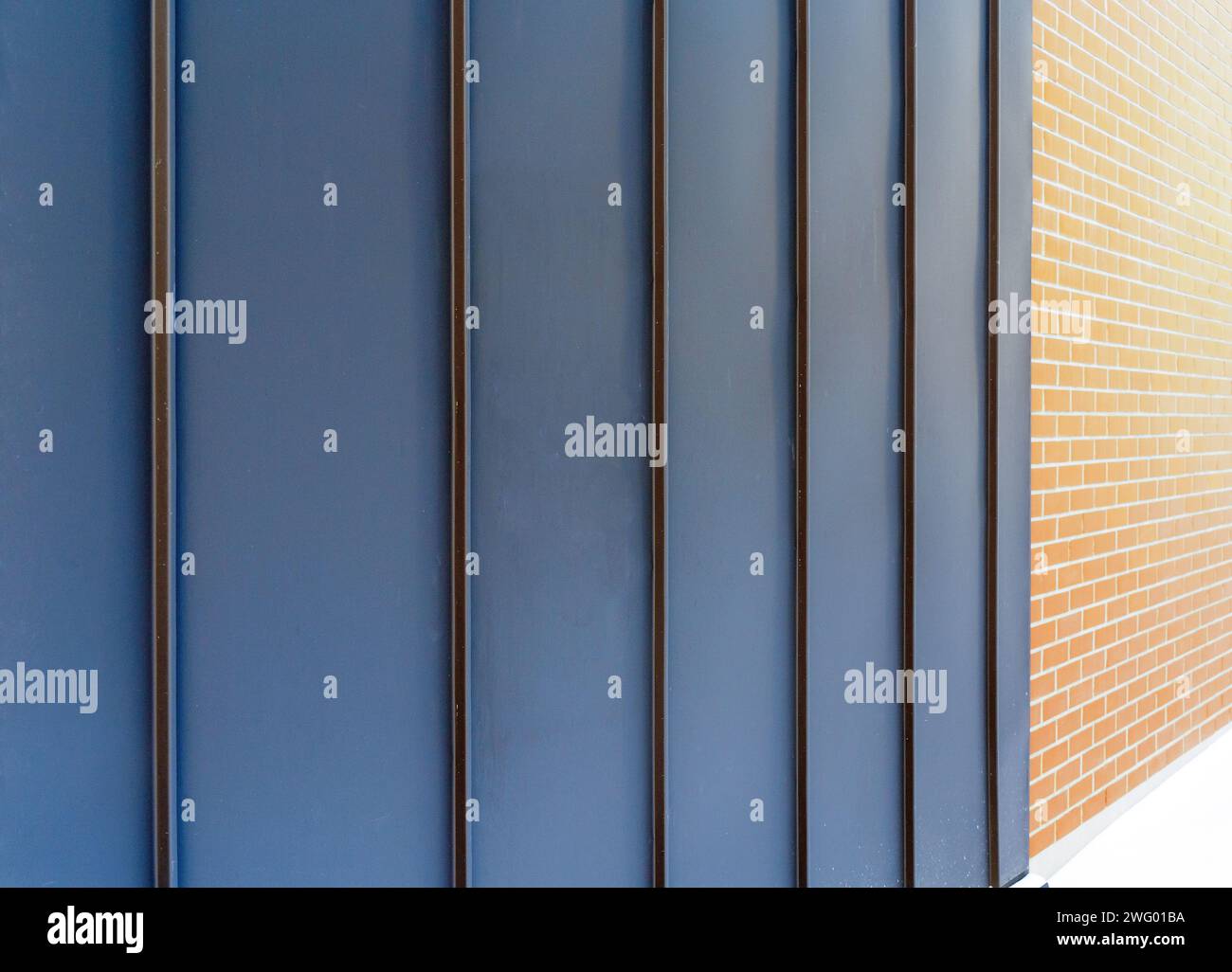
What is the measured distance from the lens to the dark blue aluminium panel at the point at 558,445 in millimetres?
3031

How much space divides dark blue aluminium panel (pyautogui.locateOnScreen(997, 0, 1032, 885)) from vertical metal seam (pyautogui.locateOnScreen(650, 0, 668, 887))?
1.42 m

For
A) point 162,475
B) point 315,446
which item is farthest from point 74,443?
point 315,446

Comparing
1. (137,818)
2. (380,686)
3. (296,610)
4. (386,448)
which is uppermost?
(386,448)

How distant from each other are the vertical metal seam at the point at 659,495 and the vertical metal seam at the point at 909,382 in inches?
38.5

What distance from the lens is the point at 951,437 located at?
3.68 metres

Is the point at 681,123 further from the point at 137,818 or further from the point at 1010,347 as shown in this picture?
the point at 137,818

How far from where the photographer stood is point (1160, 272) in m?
4.95

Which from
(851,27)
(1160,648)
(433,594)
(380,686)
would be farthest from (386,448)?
(1160,648)

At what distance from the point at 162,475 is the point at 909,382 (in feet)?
8.26

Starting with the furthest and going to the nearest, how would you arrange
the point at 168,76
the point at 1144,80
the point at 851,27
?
the point at 1144,80, the point at 851,27, the point at 168,76

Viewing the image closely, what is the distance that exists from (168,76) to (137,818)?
2101 mm

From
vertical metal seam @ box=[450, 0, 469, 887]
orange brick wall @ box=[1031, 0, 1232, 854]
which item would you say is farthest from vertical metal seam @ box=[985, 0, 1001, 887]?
vertical metal seam @ box=[450, 0, 469, 887]

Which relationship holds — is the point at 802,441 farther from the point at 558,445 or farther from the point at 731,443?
the point at 558,445

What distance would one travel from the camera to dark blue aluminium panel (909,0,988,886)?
362 cm
